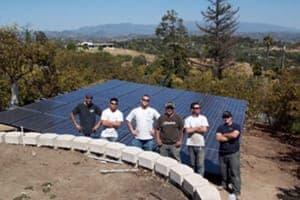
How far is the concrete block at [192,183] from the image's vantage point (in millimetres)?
5641

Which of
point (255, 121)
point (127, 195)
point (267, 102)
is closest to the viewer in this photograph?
point (127, 195)

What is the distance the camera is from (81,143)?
7.66 m

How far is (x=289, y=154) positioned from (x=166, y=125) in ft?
26.7

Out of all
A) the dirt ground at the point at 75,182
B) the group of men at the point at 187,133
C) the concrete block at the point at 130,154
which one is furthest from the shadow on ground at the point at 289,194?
the concrete block at the point at 130,154

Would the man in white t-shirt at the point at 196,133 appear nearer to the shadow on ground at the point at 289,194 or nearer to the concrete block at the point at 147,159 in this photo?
the concrete block at the point at 147,159

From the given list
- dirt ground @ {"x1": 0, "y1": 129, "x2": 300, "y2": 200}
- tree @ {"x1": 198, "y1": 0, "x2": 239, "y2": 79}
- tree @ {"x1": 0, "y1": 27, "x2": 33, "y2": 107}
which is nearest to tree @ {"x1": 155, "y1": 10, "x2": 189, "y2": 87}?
tree @ {"x1": 198, "y1": 0, "x2": 239, "y2": 79}

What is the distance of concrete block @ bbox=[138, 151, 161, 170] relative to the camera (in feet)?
22.1

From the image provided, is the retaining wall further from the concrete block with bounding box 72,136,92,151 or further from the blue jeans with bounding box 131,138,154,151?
the blue jeans with bounding box 131,138,154,151

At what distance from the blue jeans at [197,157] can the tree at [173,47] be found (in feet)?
117

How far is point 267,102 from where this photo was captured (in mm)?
19000

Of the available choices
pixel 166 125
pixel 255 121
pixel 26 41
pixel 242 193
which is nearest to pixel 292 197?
pixel 242 193

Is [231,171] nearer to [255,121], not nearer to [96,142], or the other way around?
[96,142]

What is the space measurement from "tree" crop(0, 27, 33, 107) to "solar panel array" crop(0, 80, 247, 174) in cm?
481

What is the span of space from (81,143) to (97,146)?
1.34 ft
